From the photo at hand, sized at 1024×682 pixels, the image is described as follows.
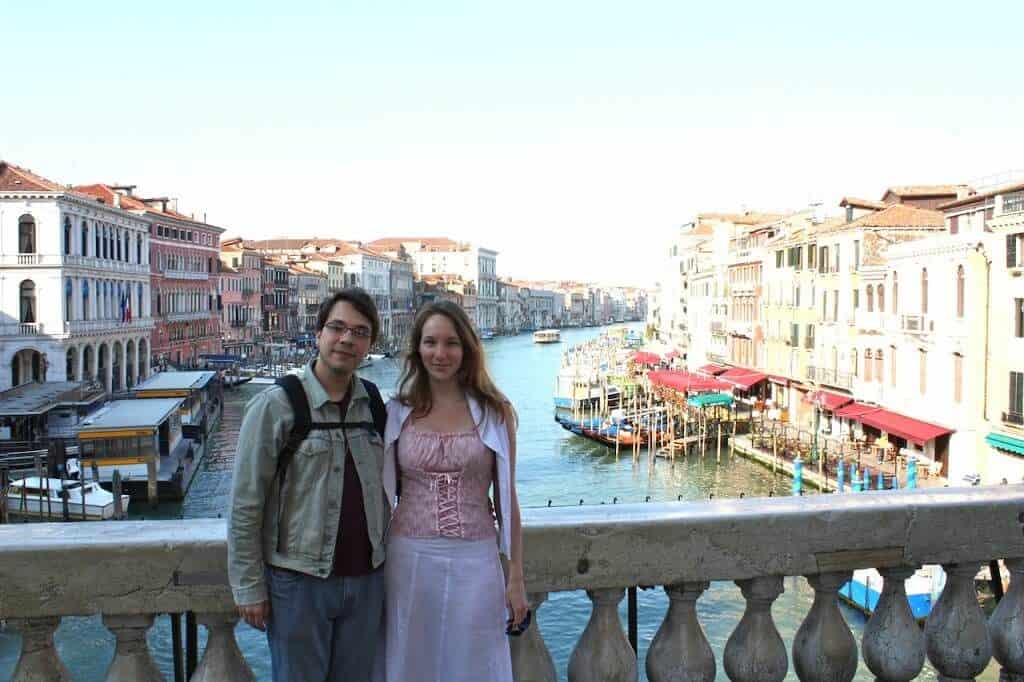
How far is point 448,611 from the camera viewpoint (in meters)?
2.09

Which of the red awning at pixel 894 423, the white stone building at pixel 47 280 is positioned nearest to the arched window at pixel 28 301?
the white stone building at pixel 47 280

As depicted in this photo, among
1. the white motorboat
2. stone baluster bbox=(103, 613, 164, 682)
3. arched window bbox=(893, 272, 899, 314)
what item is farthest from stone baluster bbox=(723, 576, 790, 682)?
arched window bbox=(893, 272, 899, 314)

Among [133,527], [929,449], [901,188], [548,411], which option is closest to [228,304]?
[548,411]

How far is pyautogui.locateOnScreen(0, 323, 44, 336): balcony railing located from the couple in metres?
29.4

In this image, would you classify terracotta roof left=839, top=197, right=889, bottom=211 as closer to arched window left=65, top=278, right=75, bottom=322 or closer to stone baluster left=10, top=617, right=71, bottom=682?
arched window left=65, top=278, right=75, bottom=322

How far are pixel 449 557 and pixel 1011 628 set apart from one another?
1.39 m

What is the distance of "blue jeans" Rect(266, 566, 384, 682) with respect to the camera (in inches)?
79.4

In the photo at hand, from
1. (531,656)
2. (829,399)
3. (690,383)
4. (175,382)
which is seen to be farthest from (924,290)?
(175,382)

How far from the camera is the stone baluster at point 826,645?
230 centimetres

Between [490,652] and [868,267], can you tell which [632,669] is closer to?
[490,652]

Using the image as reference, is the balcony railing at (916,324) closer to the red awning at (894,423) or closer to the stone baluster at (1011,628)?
the red awning at (894,423)

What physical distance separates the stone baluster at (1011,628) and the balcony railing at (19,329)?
98.4 ft

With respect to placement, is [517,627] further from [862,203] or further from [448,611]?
[862,203]

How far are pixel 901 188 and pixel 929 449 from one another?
962cm
